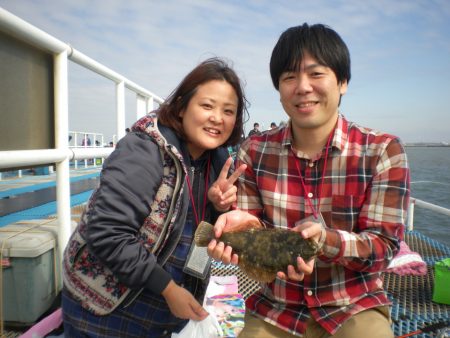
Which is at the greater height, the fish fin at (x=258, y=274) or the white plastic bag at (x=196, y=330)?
the fish fin at (x=258, y=274)

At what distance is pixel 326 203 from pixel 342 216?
14 cm

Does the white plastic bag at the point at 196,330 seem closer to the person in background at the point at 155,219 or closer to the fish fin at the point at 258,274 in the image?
the person in background at the point at 155,219

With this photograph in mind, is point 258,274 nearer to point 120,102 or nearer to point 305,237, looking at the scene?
point 305,237

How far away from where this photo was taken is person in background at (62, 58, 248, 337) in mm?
1884

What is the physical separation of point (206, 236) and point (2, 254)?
4.96 ft

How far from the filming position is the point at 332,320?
207 centimetres

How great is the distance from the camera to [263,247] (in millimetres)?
2203

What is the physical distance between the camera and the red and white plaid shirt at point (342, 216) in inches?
78.7

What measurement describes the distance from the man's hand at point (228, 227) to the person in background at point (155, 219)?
0.36 feet

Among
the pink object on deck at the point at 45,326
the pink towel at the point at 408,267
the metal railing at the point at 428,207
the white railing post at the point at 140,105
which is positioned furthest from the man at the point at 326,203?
the metal railing at the point at 428,207

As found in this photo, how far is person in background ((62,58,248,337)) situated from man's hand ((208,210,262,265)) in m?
0.11

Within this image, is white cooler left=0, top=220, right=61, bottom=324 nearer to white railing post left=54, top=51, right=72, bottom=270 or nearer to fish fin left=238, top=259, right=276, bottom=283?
white railing post left=54, top=51, right=72, bottom=270

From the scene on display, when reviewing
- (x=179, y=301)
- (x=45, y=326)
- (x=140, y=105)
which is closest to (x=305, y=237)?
(x=179, y=301)

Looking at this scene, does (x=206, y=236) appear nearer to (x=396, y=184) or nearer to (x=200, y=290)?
(x=200, y=290)
